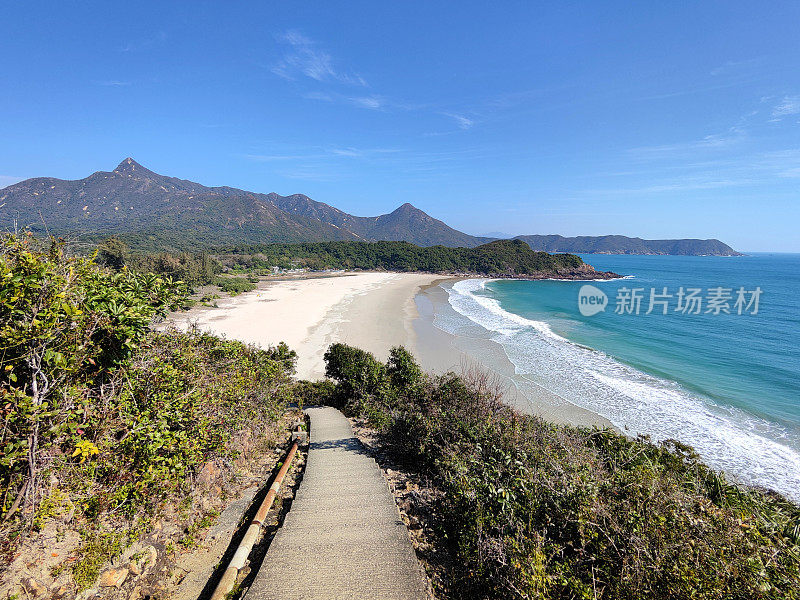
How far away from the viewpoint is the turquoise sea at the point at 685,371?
11.8 meters

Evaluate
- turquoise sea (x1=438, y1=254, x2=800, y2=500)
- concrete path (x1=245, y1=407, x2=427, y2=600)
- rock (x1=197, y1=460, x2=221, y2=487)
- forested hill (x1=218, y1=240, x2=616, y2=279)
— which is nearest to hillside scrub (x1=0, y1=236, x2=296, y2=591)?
rock (x1=197, y1=460, x2=221, y2=487)

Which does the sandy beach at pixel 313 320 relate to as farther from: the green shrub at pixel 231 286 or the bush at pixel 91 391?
the bush at pixel 91 391

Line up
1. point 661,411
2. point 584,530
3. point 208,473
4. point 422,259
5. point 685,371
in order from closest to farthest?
point 584,530, point 208,473, point 661,411, point 685,371, point 422,259

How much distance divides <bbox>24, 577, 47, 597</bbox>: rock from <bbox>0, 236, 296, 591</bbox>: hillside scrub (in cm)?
23

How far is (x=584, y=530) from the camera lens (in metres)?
3.02

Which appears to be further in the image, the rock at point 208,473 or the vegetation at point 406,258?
the vegetation at point 406,258

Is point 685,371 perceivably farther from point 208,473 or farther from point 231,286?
point 231,286

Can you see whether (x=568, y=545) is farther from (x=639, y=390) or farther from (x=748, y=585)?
(x=639, y=390)

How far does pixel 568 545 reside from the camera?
10.3 feet

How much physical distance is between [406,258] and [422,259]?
478 centimetres

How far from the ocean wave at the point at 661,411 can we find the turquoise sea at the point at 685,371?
0.15 feet

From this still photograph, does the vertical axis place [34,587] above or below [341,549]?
above

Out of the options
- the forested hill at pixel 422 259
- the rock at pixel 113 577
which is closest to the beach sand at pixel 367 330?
the rock at pixel 113 577

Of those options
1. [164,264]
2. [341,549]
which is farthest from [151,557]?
[164,264]
